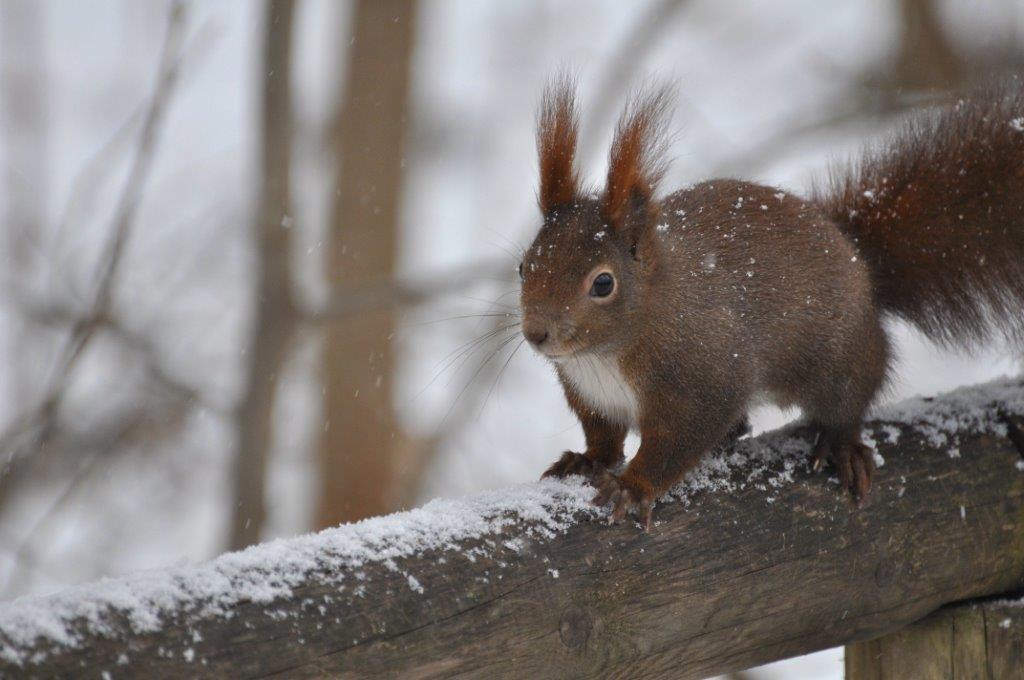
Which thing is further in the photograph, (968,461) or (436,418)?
(436,418)

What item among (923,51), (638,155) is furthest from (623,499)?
(923,51)

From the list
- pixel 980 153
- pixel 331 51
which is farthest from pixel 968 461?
pixel 331 51

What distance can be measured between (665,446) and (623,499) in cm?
23

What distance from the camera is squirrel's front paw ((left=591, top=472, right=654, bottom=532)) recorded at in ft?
4.16

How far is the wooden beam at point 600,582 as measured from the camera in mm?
938

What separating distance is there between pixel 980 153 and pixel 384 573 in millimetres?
1203

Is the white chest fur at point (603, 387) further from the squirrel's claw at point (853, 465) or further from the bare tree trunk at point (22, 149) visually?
the bare tree trunk at point (22, 149)

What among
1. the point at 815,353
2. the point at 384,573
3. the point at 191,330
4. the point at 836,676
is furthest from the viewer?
Result: the point at 191,330

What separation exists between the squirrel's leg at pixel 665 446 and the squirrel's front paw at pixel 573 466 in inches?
5.2

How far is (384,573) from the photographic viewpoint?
1.06m

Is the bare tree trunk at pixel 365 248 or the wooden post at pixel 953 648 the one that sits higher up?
the bare tree trunk at pixel 365 248

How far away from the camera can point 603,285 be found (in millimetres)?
1559

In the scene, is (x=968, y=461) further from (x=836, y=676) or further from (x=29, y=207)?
(x=29, y=207)

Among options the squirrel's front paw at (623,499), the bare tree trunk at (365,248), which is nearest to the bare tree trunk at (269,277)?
the bare tree trunk at (365,248)
